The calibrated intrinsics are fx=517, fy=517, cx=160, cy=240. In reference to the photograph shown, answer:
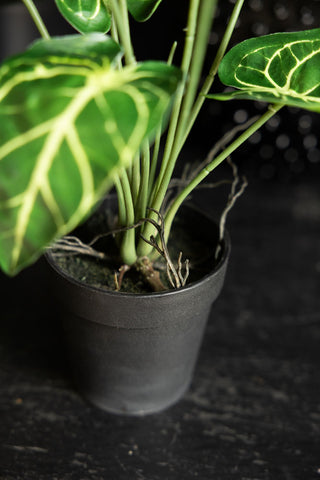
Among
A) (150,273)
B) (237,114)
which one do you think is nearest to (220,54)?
(150,273)

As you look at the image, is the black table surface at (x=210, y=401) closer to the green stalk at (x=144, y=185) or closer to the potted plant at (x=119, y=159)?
the potted plant at (x=119, y=159)

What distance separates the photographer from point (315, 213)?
50.5 inches

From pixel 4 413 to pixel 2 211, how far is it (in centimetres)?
49

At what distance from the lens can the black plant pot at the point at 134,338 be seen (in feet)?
2.14

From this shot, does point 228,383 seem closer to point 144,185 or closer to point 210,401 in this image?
point 210,401

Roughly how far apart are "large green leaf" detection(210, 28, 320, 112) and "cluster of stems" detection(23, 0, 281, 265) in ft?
0.07

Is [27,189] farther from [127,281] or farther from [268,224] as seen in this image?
[268,224]

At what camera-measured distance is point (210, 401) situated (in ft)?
2.80

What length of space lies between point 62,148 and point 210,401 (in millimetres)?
578

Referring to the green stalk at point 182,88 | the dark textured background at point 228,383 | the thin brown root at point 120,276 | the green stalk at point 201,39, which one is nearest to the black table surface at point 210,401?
the dark textured background at point 228,383

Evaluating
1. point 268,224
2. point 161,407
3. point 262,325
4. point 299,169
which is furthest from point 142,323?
point 299,169

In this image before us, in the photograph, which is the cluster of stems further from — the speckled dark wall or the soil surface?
the speckled dark wall

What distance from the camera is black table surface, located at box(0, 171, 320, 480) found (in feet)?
2.44

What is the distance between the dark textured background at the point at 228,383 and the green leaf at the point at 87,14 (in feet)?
1.80
